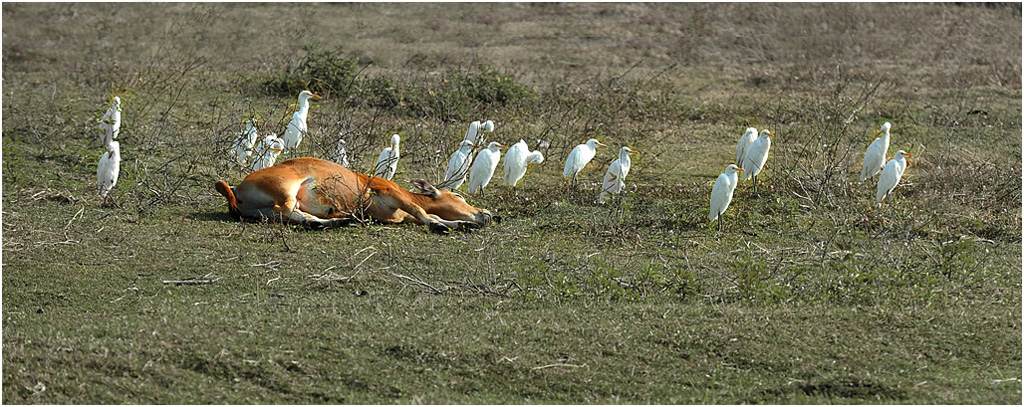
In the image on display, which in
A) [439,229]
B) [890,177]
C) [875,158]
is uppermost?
[439,229]

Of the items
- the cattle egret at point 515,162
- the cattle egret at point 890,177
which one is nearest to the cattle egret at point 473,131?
the cattle egret at point 515,162

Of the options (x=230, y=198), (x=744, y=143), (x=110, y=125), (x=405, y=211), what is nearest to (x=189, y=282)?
(x=230, y=198)

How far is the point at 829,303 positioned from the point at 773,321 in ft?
1.59

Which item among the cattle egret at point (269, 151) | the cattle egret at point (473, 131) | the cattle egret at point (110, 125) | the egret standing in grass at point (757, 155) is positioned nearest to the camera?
the cattle egret at point (269, 151)

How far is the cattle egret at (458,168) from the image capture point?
834 cm

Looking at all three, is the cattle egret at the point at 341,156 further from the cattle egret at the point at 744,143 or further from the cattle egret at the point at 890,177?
the cattle egret at the point at 890,177

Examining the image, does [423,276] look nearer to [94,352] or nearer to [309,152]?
[94,352]

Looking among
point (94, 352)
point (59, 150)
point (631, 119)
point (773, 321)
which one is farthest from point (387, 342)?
point (631, 119)

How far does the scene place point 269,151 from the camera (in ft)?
28.2

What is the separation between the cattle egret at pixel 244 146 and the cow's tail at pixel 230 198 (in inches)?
46.5

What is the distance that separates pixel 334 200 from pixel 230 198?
71cm

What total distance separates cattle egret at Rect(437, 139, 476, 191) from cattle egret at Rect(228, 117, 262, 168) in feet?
5.19

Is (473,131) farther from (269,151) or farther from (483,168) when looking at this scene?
(269,151)

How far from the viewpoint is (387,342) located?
15.7 ft
